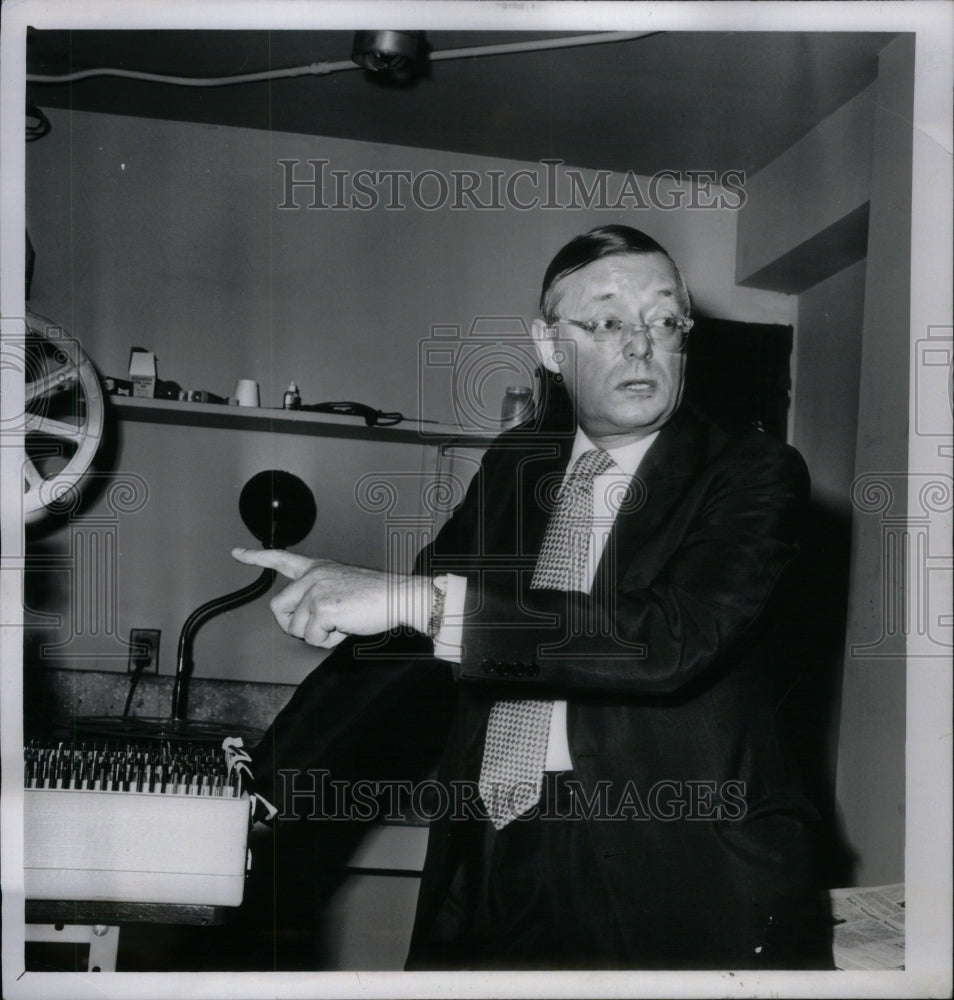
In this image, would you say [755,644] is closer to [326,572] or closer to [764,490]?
[764,490]

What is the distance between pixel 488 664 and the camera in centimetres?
102

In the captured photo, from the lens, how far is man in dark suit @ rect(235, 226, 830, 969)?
104 cm

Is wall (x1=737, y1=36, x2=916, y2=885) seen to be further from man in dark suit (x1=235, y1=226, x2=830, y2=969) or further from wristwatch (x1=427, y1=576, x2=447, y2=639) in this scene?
wristwatch (x1=427, y1=576, x2=447, y2=639)

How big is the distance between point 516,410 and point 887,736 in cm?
68

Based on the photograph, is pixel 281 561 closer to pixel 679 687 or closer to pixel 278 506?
pixel 278 506

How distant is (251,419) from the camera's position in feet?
4.27

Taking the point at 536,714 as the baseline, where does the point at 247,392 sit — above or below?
above

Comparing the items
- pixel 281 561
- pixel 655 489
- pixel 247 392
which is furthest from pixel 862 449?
pixel 247 392

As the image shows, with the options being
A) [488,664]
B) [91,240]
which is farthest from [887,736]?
[91,240]

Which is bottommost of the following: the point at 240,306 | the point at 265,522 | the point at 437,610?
the point at 437,610

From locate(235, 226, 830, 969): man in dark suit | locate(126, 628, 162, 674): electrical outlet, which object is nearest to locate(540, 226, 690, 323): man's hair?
locate(235, 226, 830, 969): man in dark suit

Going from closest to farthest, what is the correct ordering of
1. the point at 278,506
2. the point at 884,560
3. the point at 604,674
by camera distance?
the point at 604,674
the point at 884,560
the point at 278,506

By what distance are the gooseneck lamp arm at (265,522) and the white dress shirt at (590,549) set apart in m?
0.31

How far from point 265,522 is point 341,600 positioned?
12.2 inches
